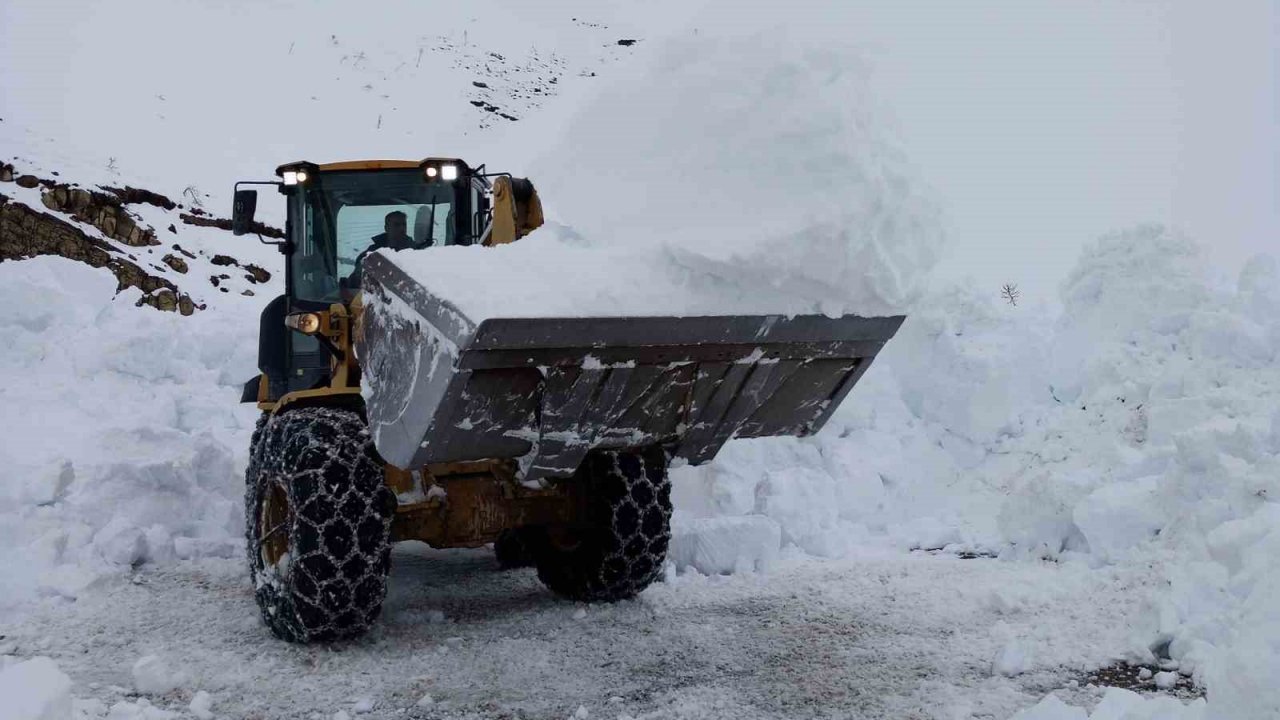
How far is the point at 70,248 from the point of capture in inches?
421

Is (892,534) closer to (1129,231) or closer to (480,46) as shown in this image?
(1129,231)

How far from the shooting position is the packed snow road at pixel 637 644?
352 cm

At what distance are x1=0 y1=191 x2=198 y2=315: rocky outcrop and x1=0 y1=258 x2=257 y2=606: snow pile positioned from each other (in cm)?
227

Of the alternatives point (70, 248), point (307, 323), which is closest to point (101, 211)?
point (70, 248)

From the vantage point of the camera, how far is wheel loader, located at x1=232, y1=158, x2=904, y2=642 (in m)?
3.55

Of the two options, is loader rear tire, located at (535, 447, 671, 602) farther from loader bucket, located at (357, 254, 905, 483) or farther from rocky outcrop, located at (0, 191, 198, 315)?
rocky outcrop, located at (0, 191, 198, 315)

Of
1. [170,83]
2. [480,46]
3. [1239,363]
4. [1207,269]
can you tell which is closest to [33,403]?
[1239,363]

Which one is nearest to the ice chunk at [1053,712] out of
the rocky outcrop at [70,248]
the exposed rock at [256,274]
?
the rocky outcrop at [70,248]

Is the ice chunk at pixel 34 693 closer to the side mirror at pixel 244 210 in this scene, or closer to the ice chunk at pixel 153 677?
the ice chunk at pixel 153 677

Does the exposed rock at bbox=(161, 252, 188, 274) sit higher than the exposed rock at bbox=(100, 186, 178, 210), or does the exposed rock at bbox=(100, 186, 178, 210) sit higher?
the exposed rock at bbox=(100, 186, 178, 210)

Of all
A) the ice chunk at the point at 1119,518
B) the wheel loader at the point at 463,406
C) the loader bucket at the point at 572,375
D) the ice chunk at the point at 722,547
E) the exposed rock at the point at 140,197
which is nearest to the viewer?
the loader bucket at the point at 572,375

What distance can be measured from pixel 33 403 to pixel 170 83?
36.6 ft

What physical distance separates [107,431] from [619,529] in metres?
3.38

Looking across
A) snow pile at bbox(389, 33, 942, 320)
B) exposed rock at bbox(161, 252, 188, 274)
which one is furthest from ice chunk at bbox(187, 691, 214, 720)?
exposed rock at bbox(161, 252, 188, 274)
